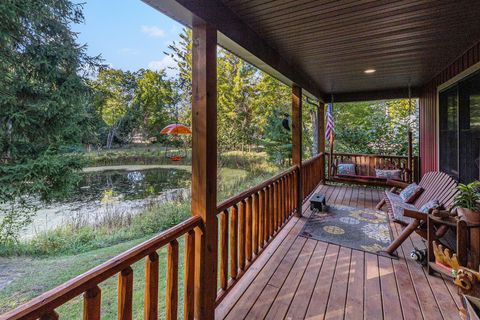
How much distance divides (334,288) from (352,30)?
2555 millimetres

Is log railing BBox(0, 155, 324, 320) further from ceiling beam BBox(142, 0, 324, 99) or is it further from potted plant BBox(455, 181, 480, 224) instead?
potted plant BBox(455, 181, 480, 224)

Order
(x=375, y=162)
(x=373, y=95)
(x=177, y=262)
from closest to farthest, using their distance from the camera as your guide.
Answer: (x=177, y=262)
(x=373, y=95)
(x=375, y=162)

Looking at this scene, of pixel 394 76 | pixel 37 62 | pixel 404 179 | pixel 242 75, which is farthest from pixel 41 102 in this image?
pixel 404 179

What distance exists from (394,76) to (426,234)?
311cm

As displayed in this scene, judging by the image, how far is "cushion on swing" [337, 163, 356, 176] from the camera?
6074 mm

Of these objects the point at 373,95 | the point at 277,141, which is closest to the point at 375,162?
the point at 373,95

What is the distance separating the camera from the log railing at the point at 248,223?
2.05m

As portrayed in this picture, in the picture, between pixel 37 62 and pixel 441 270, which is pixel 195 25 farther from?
pixel 37 62

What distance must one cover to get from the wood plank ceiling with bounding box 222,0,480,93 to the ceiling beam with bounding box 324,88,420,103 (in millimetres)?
1685

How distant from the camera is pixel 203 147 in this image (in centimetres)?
169

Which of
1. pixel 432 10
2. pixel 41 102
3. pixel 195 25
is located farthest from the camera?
pixel 41 102

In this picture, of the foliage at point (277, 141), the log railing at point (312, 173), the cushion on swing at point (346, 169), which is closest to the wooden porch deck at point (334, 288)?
the log railing at point (312, 173)

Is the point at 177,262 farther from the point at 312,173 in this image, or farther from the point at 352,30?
the point at 312,173

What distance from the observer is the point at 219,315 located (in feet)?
6.14
